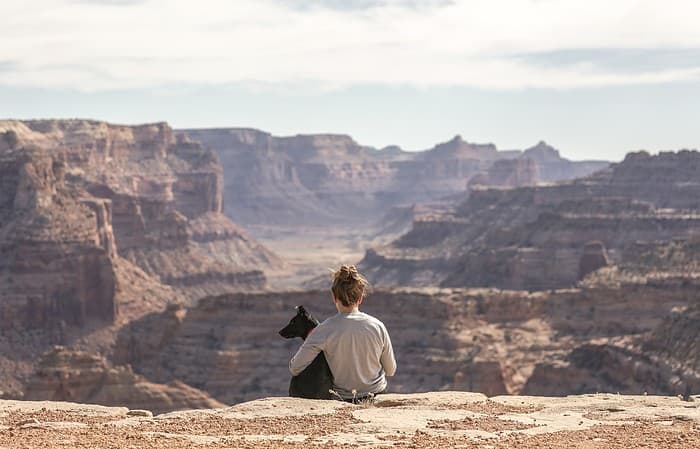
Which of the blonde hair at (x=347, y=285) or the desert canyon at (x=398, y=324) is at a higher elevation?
the blonde hair at (x=347, y=285)

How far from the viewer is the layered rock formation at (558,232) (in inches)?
Answer: 5674

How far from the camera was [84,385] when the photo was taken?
69.2m

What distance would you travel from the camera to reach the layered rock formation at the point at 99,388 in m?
67.8

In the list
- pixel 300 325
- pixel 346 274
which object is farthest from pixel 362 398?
pixel 346 274

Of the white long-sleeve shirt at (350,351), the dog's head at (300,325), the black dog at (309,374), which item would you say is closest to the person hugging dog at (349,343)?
the white long-sleeve shirt at (350,351)

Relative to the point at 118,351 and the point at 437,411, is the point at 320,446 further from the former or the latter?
the point at 118,351

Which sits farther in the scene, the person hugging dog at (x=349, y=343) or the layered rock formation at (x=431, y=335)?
the layered rock formation at (x=431, y=335)

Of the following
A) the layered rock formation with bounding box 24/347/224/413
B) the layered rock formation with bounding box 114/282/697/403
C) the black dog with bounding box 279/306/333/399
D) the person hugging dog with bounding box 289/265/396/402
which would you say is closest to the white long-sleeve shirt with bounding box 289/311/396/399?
the person hugging dog with bounding box 289/265/396/402

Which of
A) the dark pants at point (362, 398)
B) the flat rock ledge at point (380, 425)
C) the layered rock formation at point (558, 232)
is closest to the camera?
the flat rock ledge at point (380, 425)

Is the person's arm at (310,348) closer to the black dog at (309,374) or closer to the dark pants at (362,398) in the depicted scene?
the black dog at (309,374)

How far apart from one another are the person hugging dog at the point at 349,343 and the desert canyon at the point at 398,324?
672 millimetres

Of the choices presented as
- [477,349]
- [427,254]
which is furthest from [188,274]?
[477,349]

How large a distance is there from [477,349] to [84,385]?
26817mm

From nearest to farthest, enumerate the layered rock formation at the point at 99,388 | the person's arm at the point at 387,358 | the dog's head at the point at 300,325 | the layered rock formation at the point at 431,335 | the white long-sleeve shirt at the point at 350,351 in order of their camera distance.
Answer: the white long-sleeve shirt at the point at 350,351 → the person's arm at the point at 387,358 → the dog's head at the point at 300,325 → the layered rock formation at the point at 99,388 → the layered rock formation at the point at 431,335
